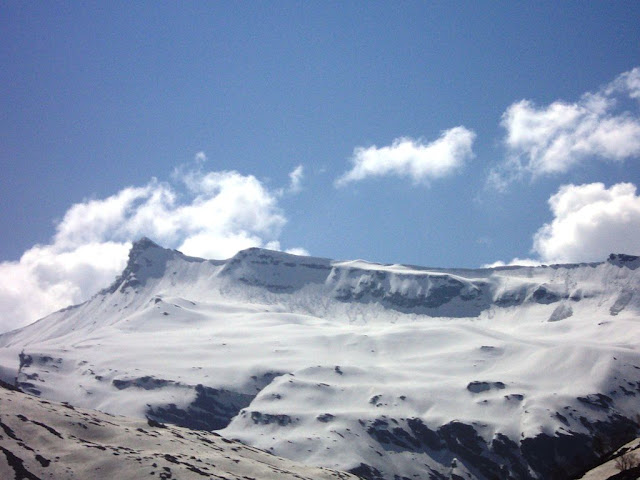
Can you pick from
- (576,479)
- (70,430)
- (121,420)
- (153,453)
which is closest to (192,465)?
(153,453)

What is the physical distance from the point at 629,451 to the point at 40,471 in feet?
299

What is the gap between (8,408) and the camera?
152 metres

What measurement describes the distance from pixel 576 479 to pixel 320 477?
8880 cm

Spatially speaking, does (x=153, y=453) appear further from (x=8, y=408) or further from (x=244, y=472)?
(x=8, y=408)

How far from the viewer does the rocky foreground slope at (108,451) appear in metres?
130

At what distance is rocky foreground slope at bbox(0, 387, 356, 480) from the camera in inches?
5128

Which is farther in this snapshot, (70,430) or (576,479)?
(70,430)

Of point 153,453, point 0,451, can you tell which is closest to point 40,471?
point 0,451

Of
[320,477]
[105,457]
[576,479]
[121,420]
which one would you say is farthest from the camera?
[121,420]

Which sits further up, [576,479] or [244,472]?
[576,479]

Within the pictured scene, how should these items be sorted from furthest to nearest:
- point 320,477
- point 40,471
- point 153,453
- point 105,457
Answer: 1. point 320,477
2. point 153,453
3. point 105,457
4. point 40,471

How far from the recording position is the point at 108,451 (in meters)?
139

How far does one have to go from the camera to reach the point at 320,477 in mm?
162750

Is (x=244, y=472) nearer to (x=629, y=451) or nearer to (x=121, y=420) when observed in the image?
(x=121, y=420)
